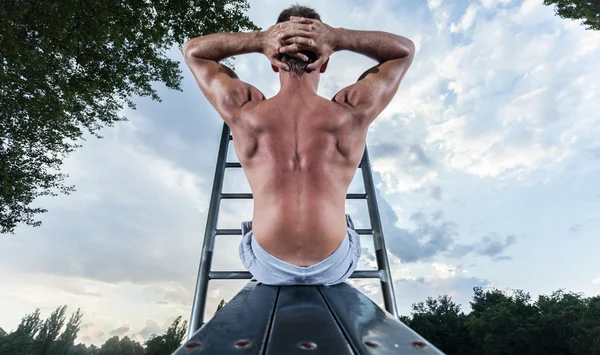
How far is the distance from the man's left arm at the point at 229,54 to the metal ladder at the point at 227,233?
91 centimetres

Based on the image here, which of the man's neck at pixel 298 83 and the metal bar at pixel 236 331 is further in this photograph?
the man's neck at pixel 298 83

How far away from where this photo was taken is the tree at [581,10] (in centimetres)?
833

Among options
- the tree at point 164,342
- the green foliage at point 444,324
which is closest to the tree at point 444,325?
the green foliage at point 444,324

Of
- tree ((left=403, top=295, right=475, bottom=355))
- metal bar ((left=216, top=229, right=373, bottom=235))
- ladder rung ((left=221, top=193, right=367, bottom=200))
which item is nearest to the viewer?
metal bar ((left=216, top=229, right=373, bottom=235))

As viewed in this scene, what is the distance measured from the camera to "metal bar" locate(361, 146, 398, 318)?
221 cm

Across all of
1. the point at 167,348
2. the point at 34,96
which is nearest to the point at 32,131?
the point at 34,96

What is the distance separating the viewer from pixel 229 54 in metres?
2.01

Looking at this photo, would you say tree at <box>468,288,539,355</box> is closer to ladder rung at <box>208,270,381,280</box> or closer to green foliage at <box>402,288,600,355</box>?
green foliage at <box>402,288,600,355</box>

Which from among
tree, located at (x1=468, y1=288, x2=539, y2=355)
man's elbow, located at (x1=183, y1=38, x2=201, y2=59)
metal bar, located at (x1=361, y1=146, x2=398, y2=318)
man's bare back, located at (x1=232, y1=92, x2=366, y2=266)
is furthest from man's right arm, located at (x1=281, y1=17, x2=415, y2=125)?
tree, located at (x1=468, y1=288, x2=539, y2=355)

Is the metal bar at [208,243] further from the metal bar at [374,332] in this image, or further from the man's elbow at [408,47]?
the man's elbow at [408,47]

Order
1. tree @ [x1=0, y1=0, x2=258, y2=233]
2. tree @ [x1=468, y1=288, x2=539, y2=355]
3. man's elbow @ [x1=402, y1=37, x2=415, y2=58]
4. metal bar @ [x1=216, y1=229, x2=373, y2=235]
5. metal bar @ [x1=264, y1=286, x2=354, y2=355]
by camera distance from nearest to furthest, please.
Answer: metal bar @ [x1=264, y1=286, x2=354, y2=355] → man's elbow @ [x1=402, y1=37, x2=415, y2=58] → metal bar @ [x1=216, y1=229, x2=373, y2=235] → tree @ [x1=0, y1=0, x2=258, y2=233] → tree @ [x1=468, y1=288, x2=539, y2=355]

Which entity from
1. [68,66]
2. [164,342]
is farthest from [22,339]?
[68,66]

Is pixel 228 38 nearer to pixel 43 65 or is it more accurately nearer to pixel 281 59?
pixel 281 59

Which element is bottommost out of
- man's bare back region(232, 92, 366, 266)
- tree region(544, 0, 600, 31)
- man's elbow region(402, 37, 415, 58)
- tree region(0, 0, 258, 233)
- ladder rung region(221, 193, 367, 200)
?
man's bare back region(232, 92, 366, 266)
